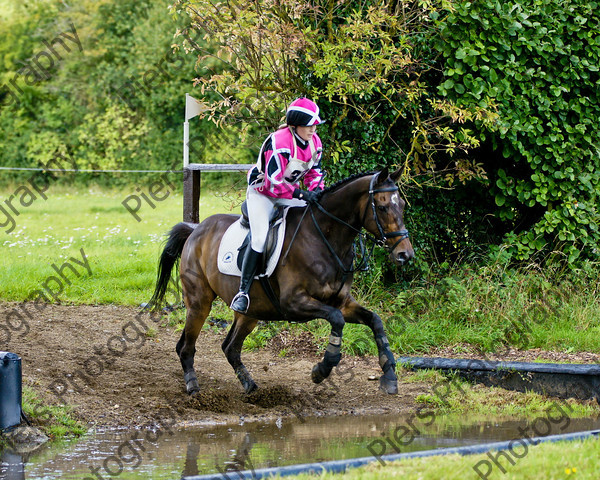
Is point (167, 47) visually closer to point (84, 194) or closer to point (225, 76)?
point (84, 194)

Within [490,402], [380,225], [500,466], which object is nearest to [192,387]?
[380,225]

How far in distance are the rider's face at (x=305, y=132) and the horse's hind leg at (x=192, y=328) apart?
2.16m

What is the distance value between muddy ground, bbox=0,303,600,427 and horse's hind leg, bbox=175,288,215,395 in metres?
0.23

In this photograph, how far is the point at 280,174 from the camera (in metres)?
7.09

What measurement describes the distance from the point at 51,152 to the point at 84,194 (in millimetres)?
3504

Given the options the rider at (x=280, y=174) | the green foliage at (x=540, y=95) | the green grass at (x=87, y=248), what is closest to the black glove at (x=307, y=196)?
the rider at (x=280, y=174)

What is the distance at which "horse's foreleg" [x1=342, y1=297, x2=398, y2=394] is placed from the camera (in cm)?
688

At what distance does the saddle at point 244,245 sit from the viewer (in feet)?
24.0

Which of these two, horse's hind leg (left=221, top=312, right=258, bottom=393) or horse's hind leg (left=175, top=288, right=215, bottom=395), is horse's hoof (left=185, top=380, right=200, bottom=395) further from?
horse's hind leg (left=221, top=312, right=258, bottom=393)

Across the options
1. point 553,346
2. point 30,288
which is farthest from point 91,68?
point 553,346

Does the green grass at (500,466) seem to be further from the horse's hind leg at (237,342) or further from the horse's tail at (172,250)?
the horse's tail at (172,250)

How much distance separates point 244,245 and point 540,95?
4972 mm

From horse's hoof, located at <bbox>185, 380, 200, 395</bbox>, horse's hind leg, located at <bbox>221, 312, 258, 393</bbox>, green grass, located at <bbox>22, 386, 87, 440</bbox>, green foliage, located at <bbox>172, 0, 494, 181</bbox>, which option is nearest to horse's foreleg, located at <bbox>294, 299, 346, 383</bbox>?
horse's hind leg, located at <bbox>221, 312, 258, 393</bbox>

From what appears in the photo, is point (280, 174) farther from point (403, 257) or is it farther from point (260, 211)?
point (403, 257)
